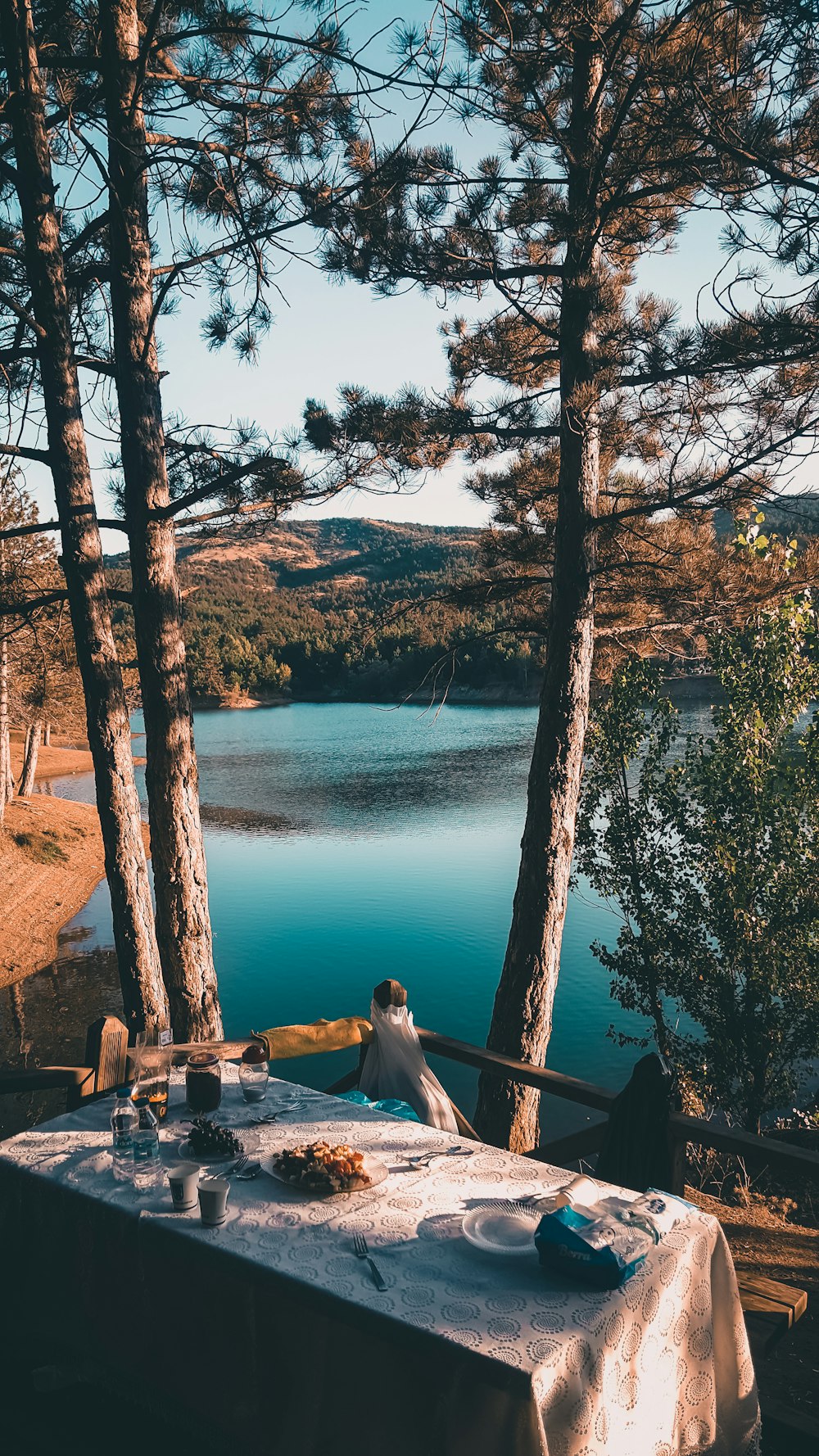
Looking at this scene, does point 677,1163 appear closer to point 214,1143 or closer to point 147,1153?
point 214,1143

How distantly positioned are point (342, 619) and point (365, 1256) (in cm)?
3370

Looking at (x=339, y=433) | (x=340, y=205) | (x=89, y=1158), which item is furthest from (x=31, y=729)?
(x=89, y=1158)

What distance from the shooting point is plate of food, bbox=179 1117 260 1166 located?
2.68 metres

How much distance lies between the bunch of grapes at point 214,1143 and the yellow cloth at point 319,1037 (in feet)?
3.45

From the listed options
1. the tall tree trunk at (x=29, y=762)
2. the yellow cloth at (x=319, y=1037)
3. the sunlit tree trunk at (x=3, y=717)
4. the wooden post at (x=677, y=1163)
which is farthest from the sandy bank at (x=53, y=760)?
the wooden post at (x=677, y=1163)

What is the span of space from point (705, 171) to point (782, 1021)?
6220mm

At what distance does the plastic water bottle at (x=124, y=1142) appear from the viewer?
8.42 ft

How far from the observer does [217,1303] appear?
221 centimetres

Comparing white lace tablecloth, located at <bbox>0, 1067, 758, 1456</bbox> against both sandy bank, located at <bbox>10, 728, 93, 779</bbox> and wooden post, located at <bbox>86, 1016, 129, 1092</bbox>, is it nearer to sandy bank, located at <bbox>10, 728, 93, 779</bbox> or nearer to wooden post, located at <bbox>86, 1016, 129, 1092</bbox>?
→ wooden post, located at <bbox>86, 1016, 129, 1092</bbox>

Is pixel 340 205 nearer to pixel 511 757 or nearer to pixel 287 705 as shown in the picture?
pixel 511 757

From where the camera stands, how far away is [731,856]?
7.96 metres

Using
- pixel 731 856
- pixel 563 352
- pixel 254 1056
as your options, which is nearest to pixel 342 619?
pixel 731 856

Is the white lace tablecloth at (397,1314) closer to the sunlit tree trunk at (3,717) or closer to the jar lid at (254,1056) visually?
the jar lid at (254,1056)

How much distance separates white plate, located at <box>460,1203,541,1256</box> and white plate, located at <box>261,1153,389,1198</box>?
27 cm
